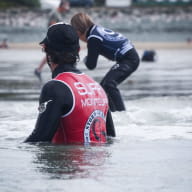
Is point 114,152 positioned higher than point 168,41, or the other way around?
point 114,152

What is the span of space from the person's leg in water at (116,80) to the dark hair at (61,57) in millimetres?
5174

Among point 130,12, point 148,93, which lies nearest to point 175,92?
point 148,93

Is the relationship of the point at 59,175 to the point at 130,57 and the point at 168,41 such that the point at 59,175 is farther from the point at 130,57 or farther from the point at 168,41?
the point at 168,41

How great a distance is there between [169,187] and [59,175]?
2.63 feet

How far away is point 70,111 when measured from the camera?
246 inches

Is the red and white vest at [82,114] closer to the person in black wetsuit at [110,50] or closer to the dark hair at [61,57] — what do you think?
the dark hair at [61,57]

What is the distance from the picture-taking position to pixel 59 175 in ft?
19.8

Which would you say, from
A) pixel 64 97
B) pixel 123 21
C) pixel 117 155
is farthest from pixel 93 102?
pixel 123 21

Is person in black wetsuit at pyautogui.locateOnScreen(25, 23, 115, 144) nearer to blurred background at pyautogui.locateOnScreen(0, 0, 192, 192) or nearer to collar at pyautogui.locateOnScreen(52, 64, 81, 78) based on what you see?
collar at pyautogui.locateOnScreen(52, 64, 81, 78)

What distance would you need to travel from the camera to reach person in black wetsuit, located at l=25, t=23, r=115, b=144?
242 inches

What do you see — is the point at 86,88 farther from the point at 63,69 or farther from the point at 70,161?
the point at 70,161

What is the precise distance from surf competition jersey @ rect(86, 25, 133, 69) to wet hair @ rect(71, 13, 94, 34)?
0.34ft

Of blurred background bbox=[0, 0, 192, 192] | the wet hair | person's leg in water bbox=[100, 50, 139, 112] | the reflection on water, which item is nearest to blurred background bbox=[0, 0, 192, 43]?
blurred background bbox=[0, 0, 192, 192]

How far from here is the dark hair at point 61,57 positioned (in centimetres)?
630
